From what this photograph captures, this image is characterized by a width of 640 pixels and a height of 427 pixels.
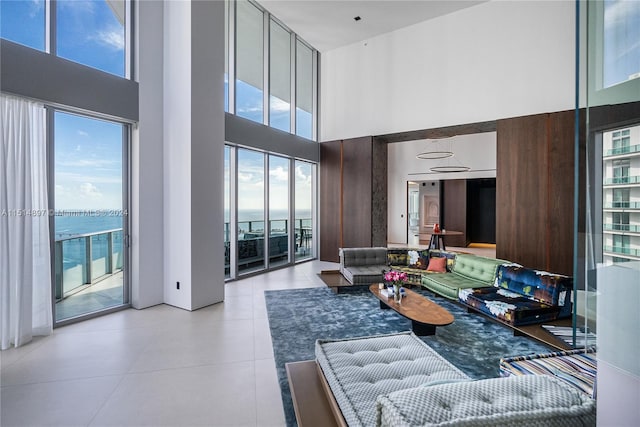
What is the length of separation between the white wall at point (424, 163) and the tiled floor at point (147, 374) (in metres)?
8.17

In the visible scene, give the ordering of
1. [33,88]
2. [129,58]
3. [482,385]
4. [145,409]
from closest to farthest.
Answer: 1. [482,385]
2. [145,409]
3. [33,88]
4. [129,58]

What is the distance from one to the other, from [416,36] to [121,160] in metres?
6.64

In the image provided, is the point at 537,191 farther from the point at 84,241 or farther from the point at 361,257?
the point at 84,241

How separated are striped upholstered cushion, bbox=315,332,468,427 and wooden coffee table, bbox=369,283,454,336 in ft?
3.25

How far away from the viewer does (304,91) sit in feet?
26.8

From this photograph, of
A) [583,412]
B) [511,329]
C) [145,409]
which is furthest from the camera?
[511,329]

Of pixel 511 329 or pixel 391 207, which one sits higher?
pixel 391 207

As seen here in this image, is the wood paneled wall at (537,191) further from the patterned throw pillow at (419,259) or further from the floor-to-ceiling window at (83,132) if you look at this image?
the floor-to-ceiling window at (83,132)

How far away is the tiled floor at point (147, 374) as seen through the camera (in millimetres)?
2148

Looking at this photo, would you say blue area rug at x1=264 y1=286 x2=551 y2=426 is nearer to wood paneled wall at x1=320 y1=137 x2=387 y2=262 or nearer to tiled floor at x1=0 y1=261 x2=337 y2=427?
tiled floor at x1=0 y1=261 x2=337 y2=427

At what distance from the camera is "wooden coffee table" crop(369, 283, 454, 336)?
3272 mm

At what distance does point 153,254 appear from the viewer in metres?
4.53

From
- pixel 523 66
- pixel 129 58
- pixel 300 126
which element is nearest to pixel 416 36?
pixel 523 66

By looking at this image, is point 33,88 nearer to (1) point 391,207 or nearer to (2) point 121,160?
(2) point 121,160
